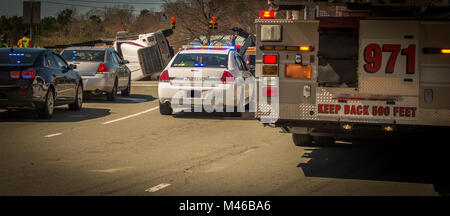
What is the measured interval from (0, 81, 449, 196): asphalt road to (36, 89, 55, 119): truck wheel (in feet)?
0.85

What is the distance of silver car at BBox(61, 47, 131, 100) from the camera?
19.2 meters

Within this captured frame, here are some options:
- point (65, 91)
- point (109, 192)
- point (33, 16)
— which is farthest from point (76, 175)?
point (33, 16)

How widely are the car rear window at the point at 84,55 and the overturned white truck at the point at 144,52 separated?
14.0 m

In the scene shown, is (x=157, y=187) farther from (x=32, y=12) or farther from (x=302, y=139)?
(x=32, y=12)

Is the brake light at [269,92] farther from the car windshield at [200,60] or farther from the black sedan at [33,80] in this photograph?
the black sedan at [33,80]

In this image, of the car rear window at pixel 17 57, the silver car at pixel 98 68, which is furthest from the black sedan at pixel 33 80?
the silver car at pixel 98 68

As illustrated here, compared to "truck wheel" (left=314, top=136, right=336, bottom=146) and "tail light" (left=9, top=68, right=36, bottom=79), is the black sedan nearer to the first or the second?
"tail light" (left=9, top=68, right=36, bottom=79)

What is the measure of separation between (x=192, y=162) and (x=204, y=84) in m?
5.34

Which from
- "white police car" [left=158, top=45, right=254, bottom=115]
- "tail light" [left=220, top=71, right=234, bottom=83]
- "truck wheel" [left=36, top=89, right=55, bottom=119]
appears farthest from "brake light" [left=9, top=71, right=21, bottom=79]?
"tail light" [left=220, top=71, right=234, bottom=83]

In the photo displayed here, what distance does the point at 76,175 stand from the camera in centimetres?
838

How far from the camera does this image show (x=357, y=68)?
8203mm

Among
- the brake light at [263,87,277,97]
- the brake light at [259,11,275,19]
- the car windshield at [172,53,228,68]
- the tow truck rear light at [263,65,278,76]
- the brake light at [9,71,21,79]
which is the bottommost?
the brake light at [263,87,277,97]

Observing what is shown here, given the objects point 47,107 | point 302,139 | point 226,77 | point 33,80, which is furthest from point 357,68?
point 47,107
